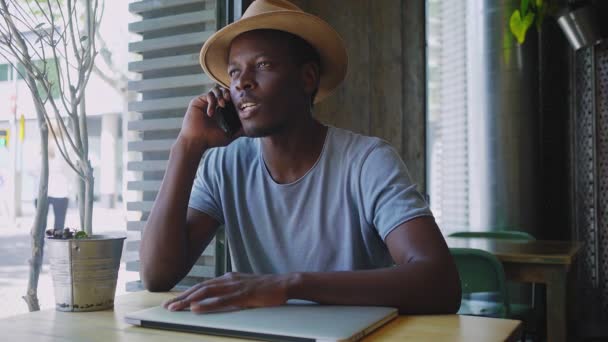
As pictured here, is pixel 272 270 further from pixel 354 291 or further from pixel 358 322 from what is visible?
pixel 358 322

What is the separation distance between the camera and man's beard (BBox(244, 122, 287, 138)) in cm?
151

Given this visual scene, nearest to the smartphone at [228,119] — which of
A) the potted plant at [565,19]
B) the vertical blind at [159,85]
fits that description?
the vertical blind at [159,85]

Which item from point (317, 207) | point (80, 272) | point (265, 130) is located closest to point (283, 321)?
point (80, 272)

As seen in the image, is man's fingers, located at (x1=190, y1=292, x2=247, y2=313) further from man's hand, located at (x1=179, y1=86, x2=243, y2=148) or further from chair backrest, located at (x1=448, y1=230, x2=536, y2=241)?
chair backrest, located at (x1=448, y1=230, x2=536, y2=241)

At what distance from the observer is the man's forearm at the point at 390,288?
1088mm

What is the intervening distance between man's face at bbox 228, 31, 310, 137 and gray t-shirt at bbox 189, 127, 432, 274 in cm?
14

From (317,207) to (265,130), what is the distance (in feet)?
Answer: 0.78

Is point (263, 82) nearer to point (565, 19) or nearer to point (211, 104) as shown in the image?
point (211, 104)

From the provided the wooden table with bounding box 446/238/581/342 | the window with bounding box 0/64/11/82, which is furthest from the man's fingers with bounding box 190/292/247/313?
the wooden table with bounding box 446/238/581/342

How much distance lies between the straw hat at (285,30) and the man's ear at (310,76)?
0.06 metres

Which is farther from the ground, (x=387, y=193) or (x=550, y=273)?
(x=387, y=193)

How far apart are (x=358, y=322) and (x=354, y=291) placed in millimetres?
173

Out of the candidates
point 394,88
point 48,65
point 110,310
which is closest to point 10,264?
point 48,65

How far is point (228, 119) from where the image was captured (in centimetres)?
164
